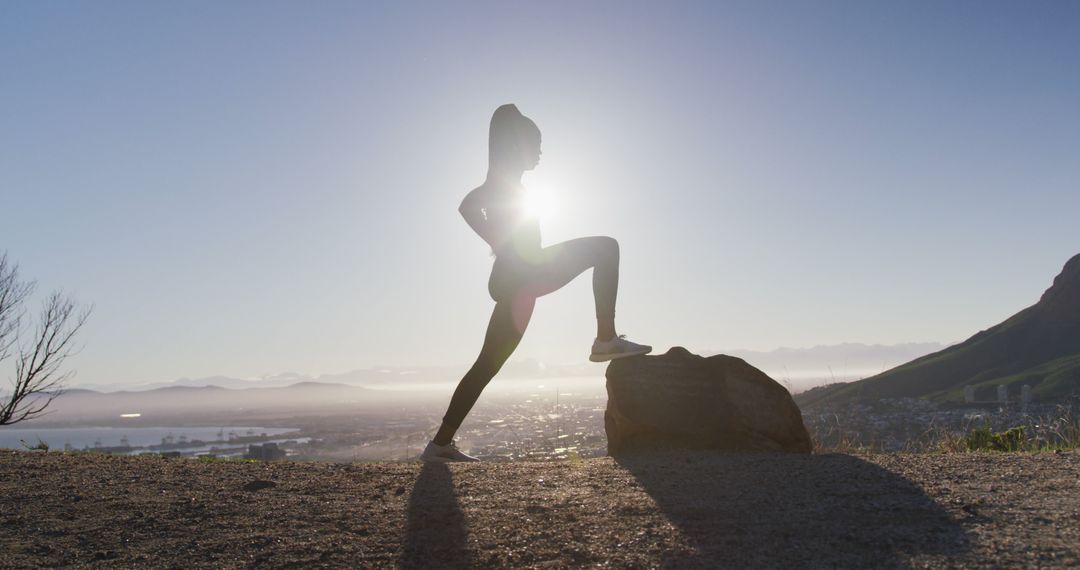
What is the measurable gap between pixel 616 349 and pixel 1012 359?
99.5 metres

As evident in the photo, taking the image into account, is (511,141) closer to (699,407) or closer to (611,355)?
(611,355)

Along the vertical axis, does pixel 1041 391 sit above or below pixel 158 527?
below

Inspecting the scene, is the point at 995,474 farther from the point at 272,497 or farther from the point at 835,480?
the point at 272,497

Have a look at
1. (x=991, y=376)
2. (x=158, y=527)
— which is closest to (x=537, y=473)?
(x=158, y=527)

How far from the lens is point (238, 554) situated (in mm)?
2797

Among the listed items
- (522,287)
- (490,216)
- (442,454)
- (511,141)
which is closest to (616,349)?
(522,287)

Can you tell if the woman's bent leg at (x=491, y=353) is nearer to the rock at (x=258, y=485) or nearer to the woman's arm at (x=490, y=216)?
the woman's arm at (x=490, y=216)

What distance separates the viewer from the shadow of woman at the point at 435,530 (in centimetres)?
267

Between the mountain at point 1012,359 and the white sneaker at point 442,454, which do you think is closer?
the white sneaker at point 442,454

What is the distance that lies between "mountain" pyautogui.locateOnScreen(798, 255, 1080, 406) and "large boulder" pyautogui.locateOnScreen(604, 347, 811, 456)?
7028 cm

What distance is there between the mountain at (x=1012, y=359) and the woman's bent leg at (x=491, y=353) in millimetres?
71211

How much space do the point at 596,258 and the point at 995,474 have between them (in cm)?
324

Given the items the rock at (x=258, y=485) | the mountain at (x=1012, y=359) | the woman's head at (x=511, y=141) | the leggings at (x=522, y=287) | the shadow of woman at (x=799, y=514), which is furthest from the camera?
the mountain at (x=1012, y=359)

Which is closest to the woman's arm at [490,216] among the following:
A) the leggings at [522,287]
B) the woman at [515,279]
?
the woman at [515,279]
